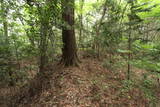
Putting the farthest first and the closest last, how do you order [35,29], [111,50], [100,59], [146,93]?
1. [100,59]
2. [111,50]
3. [146,93]
4. [35,29]

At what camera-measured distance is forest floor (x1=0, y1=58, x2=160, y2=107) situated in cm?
341

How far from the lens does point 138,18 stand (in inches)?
163

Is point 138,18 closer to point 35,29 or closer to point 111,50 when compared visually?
point 111,50

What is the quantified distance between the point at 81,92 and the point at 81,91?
0.04m

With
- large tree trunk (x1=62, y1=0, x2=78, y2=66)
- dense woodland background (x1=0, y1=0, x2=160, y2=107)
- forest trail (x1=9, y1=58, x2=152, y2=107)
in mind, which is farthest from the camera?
large tree trunk (x1=62, y1=0, x2=78, y2=66)

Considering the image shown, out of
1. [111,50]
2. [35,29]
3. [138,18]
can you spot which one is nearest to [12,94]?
[35,29]

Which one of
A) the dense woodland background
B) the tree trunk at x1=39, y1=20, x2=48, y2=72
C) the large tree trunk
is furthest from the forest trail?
the tree trunk at x1=39, y1=20, x2=48, y2=72

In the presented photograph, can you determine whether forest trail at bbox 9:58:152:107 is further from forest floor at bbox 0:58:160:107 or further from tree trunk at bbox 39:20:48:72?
tree trunk at bbox 39:20:48:72

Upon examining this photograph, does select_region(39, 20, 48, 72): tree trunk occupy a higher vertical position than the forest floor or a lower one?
higher

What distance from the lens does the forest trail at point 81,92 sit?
3.39 m

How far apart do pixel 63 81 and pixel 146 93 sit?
3.62 m

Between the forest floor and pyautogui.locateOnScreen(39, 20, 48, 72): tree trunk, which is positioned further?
the forest floor

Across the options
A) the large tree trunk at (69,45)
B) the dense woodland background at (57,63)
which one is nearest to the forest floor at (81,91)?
the dense woodland background at (57,63)

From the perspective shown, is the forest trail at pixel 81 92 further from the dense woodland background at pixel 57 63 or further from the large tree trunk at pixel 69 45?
the large tree trunk at pixel 69 45
